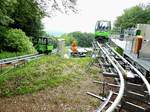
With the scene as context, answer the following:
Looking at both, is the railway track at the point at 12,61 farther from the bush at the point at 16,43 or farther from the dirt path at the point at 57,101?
the bush at the point at 16,43

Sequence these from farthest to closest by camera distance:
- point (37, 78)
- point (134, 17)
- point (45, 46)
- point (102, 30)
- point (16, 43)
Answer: point (134, 17), point (102, 30), point (45, 46), point (16, 43), point (37, 78)

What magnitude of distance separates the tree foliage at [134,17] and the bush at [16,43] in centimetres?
3581

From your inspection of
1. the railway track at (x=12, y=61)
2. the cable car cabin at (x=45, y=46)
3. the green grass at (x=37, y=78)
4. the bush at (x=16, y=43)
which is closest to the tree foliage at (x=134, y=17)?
the cable car cabin at (x=45, y=46)

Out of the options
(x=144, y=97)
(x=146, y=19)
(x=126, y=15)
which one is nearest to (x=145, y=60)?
(x=144, y=97)

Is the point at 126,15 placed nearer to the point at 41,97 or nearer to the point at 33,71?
the point at 33,71

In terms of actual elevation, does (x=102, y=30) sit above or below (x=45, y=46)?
above

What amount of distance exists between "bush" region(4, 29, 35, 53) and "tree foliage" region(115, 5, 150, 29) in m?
35.8

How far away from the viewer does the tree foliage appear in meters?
63.2

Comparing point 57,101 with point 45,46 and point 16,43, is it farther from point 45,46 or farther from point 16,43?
point 45,46

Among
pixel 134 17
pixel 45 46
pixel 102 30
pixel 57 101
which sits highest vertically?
pixel 134 17

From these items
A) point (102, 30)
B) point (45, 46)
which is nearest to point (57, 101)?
point (45, 46)

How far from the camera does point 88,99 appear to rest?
10.1 metres

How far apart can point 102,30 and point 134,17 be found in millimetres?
33502

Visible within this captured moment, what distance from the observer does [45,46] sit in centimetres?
2920
